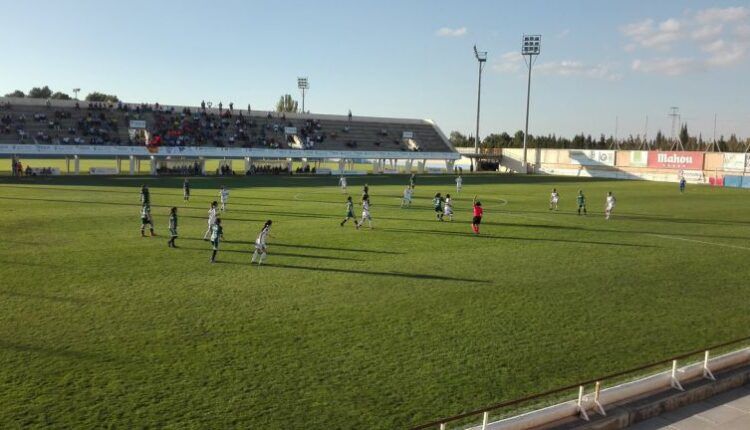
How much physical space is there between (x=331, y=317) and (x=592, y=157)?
74.9 m

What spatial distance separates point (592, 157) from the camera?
79.9 meters

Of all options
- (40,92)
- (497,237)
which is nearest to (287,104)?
(40,92)

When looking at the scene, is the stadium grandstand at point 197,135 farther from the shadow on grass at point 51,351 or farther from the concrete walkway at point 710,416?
the concrete walkway at point 710,416

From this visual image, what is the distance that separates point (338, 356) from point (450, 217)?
65.8 ft

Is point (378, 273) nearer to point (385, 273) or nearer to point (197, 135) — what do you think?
point (385, 273)

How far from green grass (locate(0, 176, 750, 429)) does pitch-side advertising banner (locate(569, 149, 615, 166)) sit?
55.5 m

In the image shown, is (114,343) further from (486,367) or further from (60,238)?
(60,238)

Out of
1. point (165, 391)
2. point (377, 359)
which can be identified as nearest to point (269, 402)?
point (165, 391)

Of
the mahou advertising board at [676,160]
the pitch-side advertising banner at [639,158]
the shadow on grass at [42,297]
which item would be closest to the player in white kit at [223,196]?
the shadow on grass at [42,297]

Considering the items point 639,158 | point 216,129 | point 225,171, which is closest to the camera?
point 225,171

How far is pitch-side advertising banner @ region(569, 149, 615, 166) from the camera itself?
78175 millimetres

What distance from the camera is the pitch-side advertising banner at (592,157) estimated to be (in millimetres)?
78175

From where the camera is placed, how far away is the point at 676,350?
11102 mm

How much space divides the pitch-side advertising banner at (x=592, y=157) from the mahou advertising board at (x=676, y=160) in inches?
210
